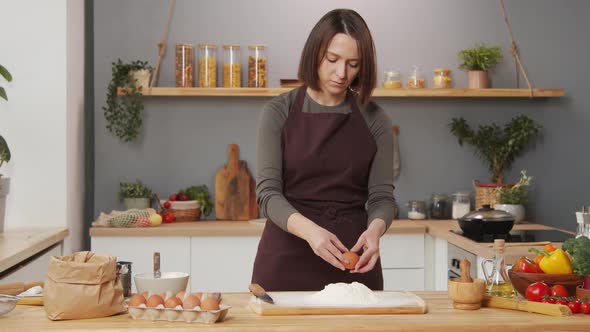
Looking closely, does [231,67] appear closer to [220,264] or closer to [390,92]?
[390,92]

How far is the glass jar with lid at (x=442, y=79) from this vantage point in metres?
4.76

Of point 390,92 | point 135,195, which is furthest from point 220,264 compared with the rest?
point 390,92

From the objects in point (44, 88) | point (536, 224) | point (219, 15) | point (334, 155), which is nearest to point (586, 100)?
point (536, 224)

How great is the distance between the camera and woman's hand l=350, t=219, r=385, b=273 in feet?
7.68

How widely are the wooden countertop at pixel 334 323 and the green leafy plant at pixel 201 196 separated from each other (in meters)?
2.60

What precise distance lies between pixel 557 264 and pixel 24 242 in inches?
86.3

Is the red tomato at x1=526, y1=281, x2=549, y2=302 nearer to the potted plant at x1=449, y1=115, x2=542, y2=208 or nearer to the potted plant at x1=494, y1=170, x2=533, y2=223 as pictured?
the potted plant at x1=494, y1=170, x2=533, y2=223

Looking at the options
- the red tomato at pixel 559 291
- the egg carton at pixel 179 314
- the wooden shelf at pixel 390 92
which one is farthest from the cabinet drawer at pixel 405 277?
the egg carton at pixel 179 314

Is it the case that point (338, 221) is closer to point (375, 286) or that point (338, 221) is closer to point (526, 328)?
point (375, 286)

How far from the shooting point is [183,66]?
4684 mm

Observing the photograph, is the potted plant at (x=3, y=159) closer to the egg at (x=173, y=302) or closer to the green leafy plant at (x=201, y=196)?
the green leafy plant at (x=201, y=196)

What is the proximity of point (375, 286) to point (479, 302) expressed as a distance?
61 centimetres

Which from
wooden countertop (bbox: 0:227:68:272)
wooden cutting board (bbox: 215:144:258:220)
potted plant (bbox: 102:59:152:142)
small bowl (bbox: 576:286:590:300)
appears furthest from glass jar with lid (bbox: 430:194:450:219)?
small bowl (bbox: 576:286:590:300)

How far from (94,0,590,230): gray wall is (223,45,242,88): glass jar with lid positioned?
12 cm
